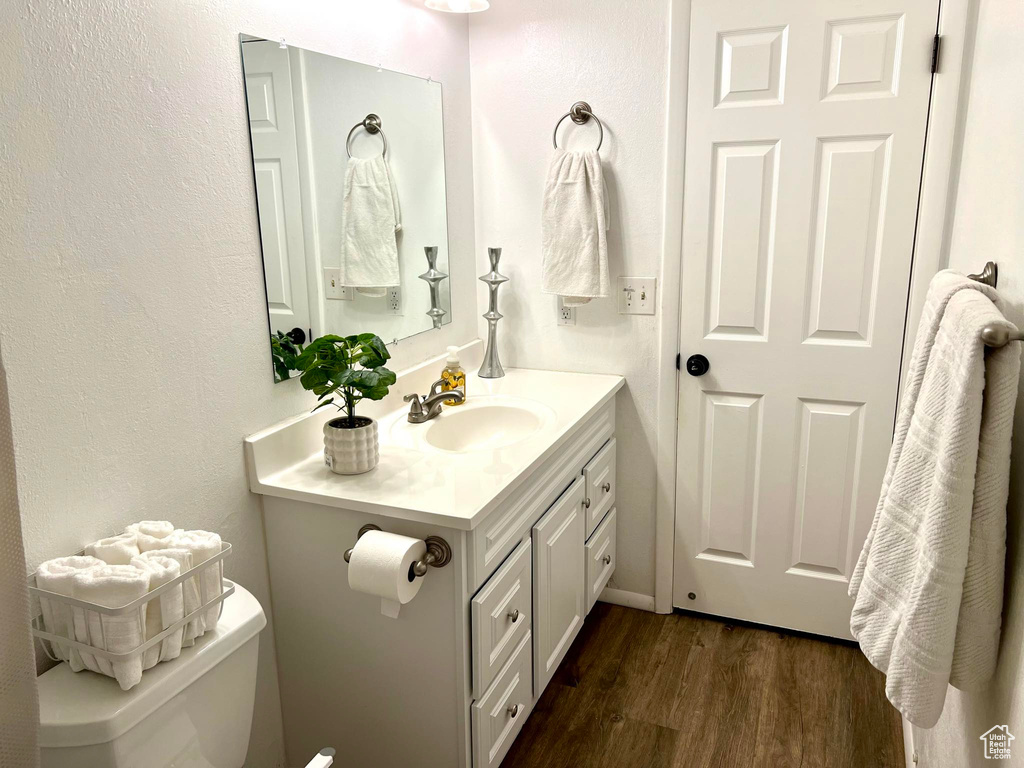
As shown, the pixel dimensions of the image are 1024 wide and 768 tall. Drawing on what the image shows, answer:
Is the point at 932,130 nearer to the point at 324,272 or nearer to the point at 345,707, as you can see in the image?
the point at 324,272

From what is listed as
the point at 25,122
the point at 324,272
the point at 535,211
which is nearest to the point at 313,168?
the point at 324,272

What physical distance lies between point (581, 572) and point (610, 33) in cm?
159

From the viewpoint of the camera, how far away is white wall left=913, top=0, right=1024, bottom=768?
38.6 inches

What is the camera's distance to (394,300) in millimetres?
2123

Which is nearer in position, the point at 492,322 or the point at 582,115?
the point at 582,115

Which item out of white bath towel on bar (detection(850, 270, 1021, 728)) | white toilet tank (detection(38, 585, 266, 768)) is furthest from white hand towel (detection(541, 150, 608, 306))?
white toilet tank (detection(38, 585, 266, 768))

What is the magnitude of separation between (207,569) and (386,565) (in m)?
0.33

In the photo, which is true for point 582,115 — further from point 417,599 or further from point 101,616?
point 101,616

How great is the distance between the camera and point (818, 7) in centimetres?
201

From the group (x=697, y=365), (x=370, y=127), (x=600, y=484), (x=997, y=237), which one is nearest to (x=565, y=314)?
(x=697, y=365)

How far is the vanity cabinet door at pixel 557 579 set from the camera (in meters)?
1.90

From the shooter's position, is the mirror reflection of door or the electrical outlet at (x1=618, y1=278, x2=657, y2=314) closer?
the mirror reflection of door

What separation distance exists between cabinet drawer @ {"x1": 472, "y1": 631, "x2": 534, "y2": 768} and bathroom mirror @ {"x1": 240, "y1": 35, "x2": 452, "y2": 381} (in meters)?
0.85

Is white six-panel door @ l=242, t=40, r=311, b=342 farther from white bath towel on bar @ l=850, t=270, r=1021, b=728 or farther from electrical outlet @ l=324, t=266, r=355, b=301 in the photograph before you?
white bath towel on bar @ l=850, t=270, r=1021, b=728
